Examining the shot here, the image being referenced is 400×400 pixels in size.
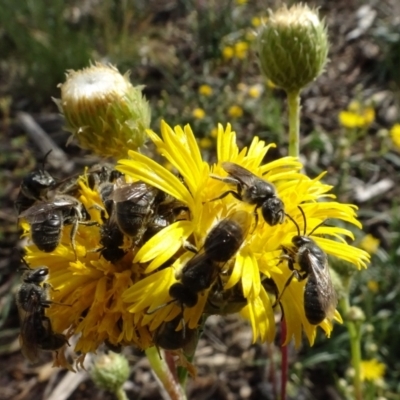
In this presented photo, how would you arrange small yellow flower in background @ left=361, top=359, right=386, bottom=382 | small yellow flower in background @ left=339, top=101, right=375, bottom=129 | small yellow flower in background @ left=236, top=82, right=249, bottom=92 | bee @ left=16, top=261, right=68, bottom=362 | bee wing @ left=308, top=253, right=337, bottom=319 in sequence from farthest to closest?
small yellow flower in background @ left=236, top=82, right=249, bottom=92
small yellow flower in background @ left=339, top=101, right=375, bottom=129
small yellow flower in background @ left=361, top=359, right=386, bottom=382
bee @ left=16, top=261, right=68, bottom=362
bee wing @ left=308, top=253, right=337, bottom=319

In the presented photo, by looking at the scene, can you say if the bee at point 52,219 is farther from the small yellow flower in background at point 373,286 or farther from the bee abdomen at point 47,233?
the small yellow flower in background at point 373,286

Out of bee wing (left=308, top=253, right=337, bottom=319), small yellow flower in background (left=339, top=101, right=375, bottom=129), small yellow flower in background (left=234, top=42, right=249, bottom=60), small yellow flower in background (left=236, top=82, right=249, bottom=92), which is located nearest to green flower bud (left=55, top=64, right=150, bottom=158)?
bee wing (left=308, top=253, right=337, bottom=319)

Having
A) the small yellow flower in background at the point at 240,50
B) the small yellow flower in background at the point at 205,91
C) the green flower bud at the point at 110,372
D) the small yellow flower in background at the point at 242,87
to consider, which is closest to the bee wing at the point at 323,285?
the green flower bud at the point at 110,372

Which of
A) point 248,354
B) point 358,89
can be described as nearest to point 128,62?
point 358,89

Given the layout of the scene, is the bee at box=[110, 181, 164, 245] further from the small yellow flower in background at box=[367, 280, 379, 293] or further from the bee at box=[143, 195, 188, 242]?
the small yellow flower in background at box=[367, 280, 379, 293]

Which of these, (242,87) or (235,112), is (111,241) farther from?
(242,87)

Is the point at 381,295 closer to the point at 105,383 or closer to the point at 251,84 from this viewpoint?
the point at 105,383
